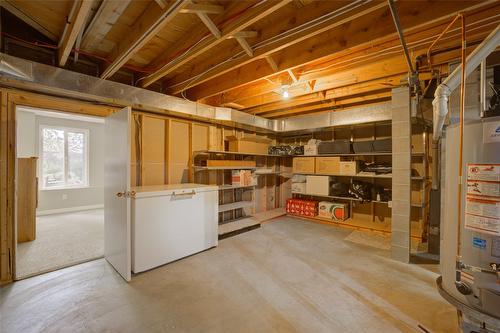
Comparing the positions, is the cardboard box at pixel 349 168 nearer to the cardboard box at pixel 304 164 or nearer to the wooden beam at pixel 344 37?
the cardboard box at pixel 304 164

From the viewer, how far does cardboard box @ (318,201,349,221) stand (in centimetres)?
428

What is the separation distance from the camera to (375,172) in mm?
3852

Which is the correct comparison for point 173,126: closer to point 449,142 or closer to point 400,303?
point 449,142

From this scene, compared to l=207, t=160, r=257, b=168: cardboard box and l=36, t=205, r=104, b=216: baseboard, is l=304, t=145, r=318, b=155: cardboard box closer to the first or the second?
l=207, t=160, r=257, b=168: cardboard box

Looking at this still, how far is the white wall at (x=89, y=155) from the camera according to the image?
481cm

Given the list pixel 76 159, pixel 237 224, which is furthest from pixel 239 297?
pixel 76 159

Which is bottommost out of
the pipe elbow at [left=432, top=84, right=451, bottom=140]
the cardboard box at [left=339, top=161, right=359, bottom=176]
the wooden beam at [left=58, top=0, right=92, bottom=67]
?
the cardboard box at [left=339, top=161, right=359, bottom=176]

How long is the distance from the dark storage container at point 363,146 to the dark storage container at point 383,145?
2.8 inches

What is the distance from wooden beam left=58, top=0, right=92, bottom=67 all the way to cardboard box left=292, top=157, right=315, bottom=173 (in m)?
3.99

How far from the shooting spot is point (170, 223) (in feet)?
8.61

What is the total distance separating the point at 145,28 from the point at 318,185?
389 centimetres

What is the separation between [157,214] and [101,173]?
4.69m

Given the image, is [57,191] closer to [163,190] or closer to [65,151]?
[65,151]

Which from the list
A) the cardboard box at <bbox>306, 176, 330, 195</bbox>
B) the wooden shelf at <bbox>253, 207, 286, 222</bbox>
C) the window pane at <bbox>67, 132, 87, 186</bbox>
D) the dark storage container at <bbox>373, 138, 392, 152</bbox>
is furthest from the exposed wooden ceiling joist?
the window pane at <bbox>67, 132, 87, 186</bbox>
